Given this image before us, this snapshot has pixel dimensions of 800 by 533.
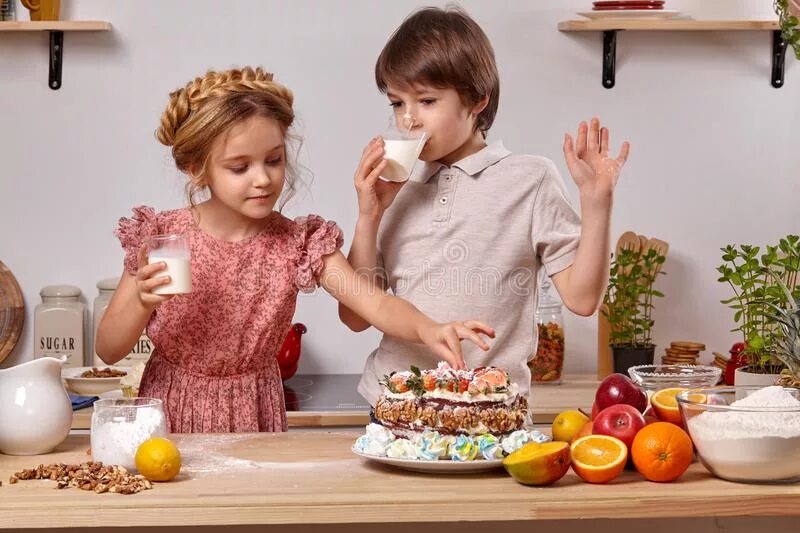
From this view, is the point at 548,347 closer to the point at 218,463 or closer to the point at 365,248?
the point at 365,248

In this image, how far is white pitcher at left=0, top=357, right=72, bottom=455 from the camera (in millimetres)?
1474

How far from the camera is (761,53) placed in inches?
117

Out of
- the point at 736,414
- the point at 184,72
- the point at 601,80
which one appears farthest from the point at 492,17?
the point at 736,414

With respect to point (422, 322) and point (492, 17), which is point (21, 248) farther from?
point (422, 322)

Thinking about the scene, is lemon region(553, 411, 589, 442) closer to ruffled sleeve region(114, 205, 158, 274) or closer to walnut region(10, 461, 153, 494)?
walnut region(10, 461, 153, 494)

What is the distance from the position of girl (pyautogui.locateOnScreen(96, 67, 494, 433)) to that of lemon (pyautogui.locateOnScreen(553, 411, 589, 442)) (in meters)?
0.35

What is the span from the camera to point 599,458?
1.30 m

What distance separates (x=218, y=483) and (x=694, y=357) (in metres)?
1.78

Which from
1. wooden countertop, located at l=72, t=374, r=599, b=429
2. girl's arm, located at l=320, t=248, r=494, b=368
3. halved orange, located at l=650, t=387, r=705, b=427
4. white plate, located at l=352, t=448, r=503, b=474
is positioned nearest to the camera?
white plate, located at l=352, t=448, r=503, b=474

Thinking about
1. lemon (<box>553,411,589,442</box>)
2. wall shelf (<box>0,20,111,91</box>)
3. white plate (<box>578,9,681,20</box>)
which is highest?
white plate (<box>578,9,681,20</box>)

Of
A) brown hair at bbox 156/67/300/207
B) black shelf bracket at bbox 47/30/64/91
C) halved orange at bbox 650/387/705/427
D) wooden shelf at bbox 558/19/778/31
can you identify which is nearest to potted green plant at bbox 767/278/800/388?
halved orange at bbox 650/387/705/427

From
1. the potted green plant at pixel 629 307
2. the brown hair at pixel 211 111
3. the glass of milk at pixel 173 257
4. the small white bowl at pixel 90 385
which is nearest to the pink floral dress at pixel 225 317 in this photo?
the brown hair at pixel 211 111

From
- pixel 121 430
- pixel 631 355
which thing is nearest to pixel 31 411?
pixel 121 430

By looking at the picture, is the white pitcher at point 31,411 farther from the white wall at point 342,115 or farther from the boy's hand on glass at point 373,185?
the white wall at point 342,115
